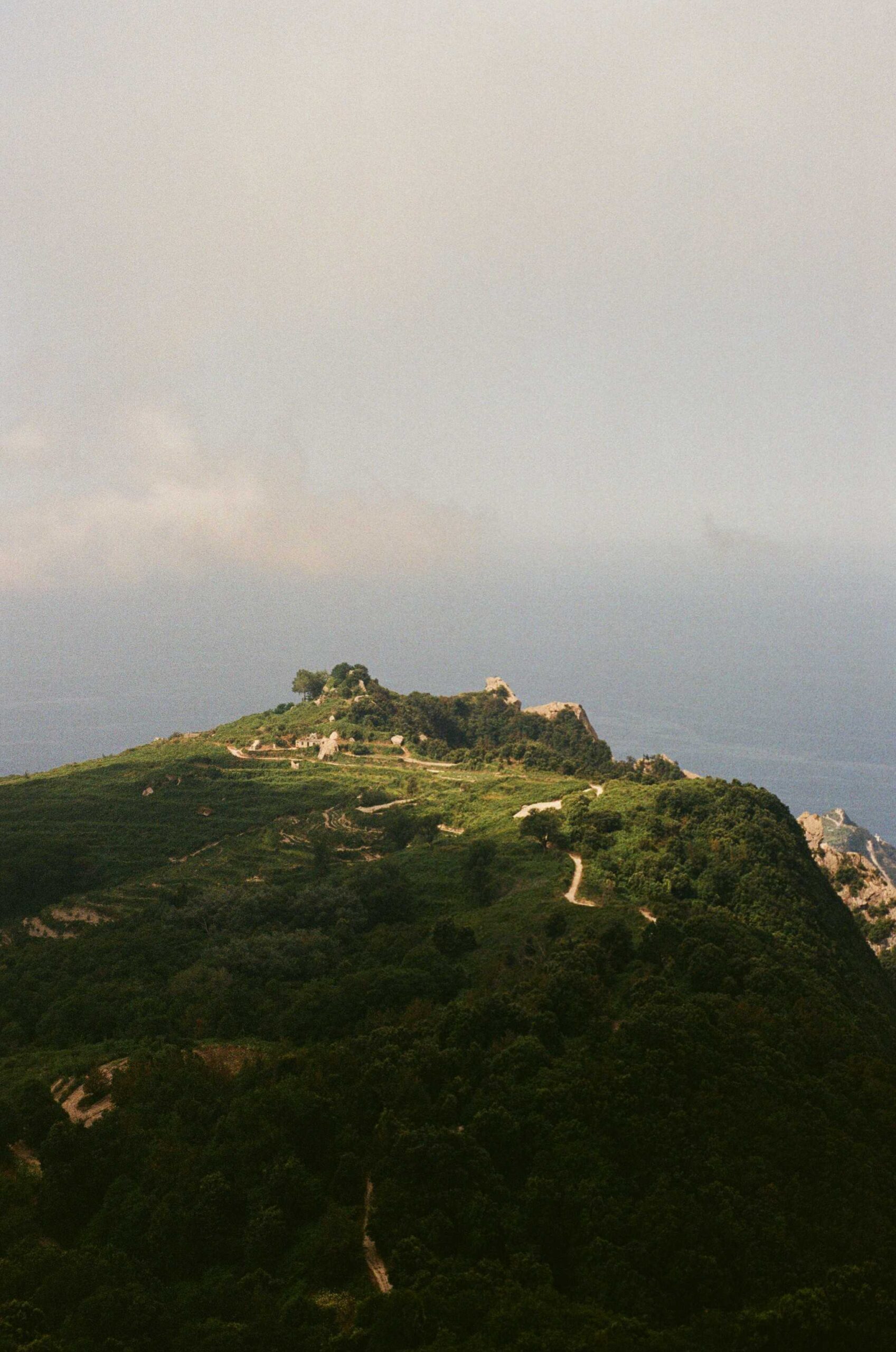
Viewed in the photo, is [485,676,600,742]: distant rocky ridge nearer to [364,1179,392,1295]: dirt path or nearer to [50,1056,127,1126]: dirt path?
[50,1056,127,1126]: dirt path

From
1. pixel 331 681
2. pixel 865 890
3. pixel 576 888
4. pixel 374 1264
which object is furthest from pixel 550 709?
pixel 374 1264

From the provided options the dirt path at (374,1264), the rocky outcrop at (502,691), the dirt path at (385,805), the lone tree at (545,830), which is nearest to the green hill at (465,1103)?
the dirt path at (374,1264)

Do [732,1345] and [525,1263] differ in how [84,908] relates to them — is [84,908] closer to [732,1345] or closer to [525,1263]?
Result: [525,1263]

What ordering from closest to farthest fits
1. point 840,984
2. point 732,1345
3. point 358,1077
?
1. point 732,1345
2. point 358,1077
3. point 840,984

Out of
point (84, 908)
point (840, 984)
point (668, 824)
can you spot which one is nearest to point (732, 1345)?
point (840, 984)

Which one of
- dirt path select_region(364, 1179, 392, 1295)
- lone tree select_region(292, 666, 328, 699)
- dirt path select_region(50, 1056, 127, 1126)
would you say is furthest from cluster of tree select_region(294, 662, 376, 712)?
dirt path select_region(364, 1179, 392, 1295)

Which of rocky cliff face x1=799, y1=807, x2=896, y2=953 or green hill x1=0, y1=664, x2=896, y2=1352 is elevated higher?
green hill x1=0, y1=664, x2=896, y2=1352
